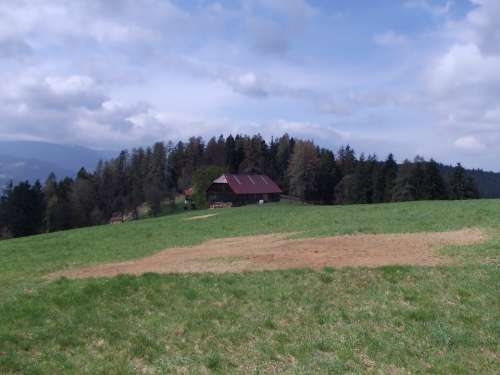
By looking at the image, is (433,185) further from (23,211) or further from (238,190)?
(23,211)

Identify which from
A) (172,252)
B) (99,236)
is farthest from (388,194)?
(172,252)

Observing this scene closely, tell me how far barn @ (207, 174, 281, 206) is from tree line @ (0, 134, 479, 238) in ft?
14.4

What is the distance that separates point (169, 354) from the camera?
7.55m

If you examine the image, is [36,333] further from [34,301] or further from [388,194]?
A: [388,194]

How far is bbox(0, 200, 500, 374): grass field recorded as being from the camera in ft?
23.4

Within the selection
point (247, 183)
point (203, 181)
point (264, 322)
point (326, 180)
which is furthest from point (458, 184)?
point (264, 322)

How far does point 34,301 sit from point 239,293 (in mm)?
4612

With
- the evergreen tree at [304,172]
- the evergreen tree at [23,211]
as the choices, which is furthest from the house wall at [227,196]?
the evergreen tree at [23,211]

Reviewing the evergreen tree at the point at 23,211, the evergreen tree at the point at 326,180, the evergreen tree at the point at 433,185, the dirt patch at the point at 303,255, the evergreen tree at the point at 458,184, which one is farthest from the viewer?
the evergreen tree at the point at 326,180

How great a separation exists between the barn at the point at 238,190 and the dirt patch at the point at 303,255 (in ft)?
219

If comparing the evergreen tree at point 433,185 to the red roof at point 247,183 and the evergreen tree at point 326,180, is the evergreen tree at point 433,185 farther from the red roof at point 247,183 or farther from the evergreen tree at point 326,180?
the red roof at point 247,183

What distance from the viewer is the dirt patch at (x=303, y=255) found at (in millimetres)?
13289

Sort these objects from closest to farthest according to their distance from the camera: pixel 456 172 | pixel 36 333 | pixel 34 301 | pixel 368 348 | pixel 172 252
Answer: pixel 368 348
pixel 36 333
pixel 34 301
pixel 172 252
pixel 456 172

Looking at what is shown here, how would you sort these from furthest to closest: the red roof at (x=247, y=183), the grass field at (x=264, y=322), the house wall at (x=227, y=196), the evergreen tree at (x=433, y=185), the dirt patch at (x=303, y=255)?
the house wall at (x=227, y=196) < the red roof at (x=247, y=183) < the evergreen tree at (x=433, y=185) < the dirt patch at (x=303, y=255) < the grass field at (x=264, y=322)
